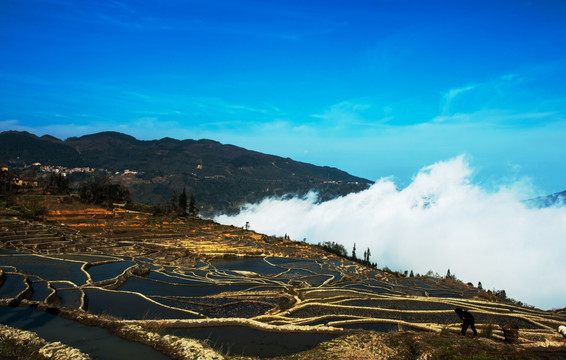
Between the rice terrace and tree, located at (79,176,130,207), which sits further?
tree, located at (79,176,130,207)

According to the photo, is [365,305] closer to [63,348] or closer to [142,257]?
[63,348]

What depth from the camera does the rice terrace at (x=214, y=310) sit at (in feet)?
49.3

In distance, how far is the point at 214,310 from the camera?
2397cm

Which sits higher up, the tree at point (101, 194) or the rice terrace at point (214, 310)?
the tree at point (101, 194)

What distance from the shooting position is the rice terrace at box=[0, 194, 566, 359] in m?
15.0

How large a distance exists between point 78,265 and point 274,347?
26.0 meters

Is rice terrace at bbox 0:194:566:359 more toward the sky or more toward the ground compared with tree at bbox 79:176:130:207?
more toward the ground

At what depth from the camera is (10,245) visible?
135 feet

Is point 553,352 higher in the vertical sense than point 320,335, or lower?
higher

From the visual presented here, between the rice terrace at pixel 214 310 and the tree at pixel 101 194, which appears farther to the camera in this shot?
the tree at pixel 101 194

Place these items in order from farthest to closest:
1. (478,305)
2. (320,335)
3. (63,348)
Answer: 1. (478,305)
2. (320,335)
3. (63,348)

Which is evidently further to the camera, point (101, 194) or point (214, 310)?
point (101, 194)

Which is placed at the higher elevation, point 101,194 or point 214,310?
point 101,194

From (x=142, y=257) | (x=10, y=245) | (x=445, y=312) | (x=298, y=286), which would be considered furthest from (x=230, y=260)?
(x=445, y=312)
